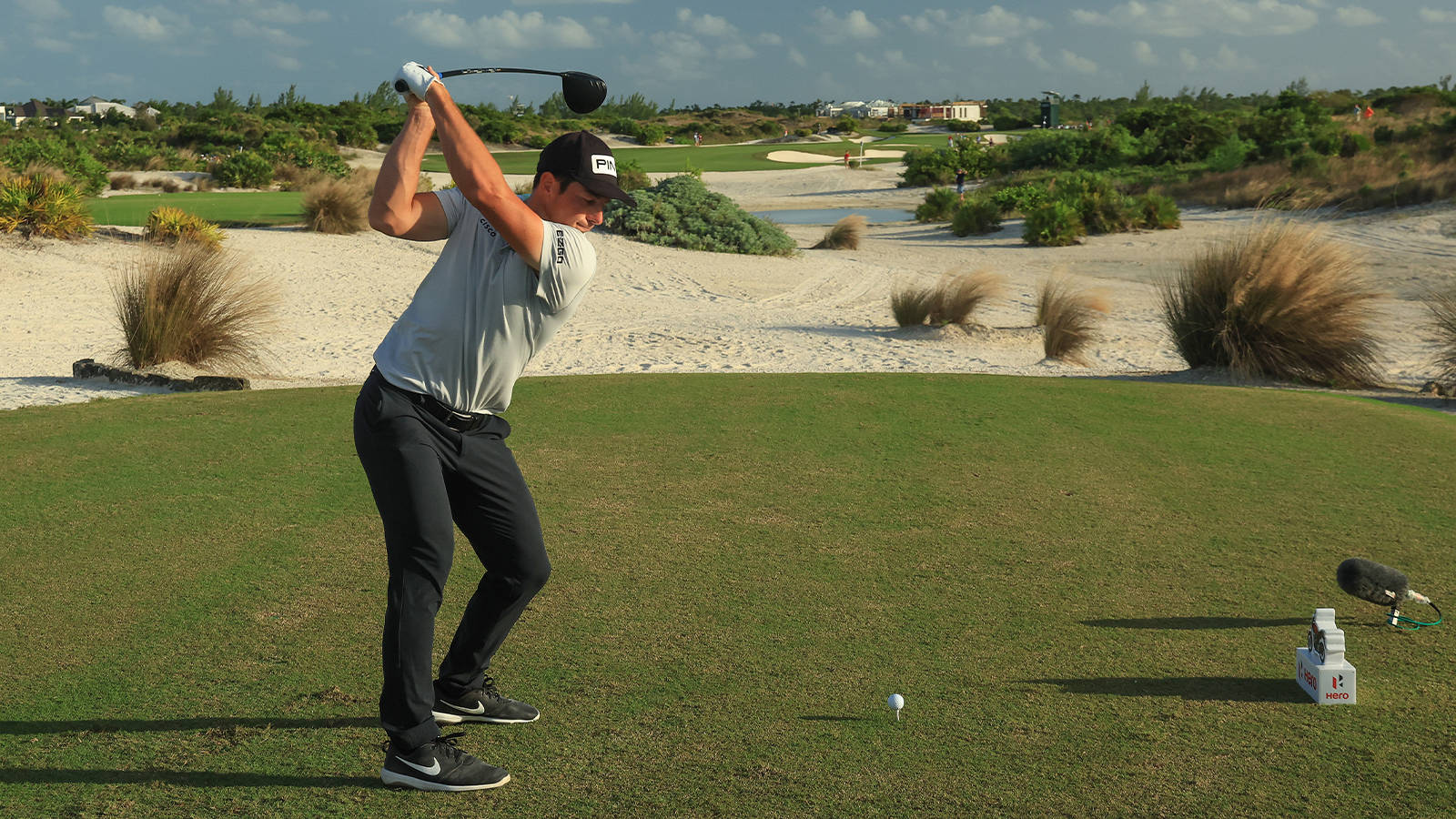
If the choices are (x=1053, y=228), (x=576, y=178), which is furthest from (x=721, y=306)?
(x=576, y=178)

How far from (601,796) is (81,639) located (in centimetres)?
232

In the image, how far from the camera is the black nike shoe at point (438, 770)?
343cm

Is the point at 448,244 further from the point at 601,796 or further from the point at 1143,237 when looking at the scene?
the point at 1143,237

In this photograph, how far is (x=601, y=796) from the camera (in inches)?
134

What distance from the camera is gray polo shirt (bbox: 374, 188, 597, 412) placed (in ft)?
11.4

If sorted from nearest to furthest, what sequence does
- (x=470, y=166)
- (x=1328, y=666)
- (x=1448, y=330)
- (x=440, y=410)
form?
(x=470, y=166) → (x=440, y=410) → (x=1328, y=666) → (x=1448, y=330)

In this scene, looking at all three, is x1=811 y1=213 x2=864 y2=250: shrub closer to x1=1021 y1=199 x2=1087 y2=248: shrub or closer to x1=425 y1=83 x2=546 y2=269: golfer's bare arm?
x1=1021 y1=199 x2=1087 y2=248: shrub

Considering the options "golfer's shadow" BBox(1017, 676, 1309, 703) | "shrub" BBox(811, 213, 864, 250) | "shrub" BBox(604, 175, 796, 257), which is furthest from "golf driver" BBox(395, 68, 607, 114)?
"shrub" BBox(811, 213, 864, 250)

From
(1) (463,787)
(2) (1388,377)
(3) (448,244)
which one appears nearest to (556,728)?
(1) (463,787)

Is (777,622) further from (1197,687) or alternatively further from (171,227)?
(171,227)

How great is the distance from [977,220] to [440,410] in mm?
33068

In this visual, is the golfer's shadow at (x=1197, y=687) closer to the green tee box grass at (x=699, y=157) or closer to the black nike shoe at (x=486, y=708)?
the black nike shoe at (x=486, y=708)

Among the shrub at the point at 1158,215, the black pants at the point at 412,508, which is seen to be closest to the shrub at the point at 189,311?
the black pants at the point at 412,508

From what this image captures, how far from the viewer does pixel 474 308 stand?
11.4 ft
